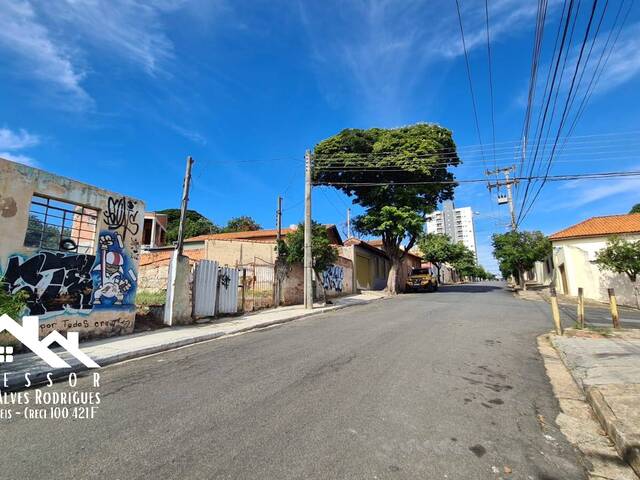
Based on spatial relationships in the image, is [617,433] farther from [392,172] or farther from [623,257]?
[392,172]

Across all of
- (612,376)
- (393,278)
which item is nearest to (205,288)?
(612,376)

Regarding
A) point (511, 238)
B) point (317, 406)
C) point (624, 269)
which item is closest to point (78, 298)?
point (317, 406)

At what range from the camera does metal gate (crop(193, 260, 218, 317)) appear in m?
12.8

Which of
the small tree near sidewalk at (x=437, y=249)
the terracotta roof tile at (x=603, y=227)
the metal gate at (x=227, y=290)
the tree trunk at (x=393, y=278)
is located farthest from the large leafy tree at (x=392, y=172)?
the small tree near sidewalk at (x=437, y=249)

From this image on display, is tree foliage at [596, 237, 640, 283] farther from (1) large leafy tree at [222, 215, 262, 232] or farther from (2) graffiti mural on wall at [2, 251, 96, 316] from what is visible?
(1) large leafy tree at [222, 215, 262, 232]

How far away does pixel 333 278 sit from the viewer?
2520 cm

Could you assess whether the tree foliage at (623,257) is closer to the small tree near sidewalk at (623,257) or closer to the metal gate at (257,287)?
the small tree near sidewalk at (623,257)

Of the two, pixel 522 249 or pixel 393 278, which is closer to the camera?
pixel 393 278

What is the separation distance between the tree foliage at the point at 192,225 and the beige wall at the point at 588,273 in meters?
47.3

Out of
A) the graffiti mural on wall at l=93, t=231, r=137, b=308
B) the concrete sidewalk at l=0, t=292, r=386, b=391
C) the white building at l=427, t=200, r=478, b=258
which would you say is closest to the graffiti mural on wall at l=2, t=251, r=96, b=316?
the graffiti mural on wall at l=93, t=231, r=137, b=308

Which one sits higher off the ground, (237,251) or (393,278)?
(237,251)

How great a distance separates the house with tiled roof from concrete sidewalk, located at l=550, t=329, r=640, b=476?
15.8 metres

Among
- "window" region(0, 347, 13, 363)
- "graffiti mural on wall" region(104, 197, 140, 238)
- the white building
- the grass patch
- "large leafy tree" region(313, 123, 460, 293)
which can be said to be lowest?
"window" region(0, 347, 13, 363)

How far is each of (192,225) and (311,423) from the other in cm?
5790
